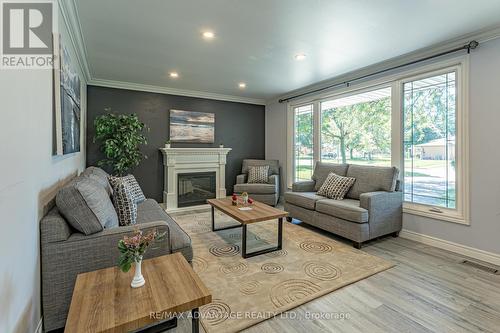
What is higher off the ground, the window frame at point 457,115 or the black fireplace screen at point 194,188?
the window frame at point 457,115

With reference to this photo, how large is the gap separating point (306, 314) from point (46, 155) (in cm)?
221

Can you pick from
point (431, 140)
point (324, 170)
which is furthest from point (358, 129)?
point (431, 140)

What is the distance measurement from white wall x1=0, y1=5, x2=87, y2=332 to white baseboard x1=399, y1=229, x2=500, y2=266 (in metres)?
3.97

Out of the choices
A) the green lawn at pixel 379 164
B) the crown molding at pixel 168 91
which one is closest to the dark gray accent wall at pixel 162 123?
the crown molding at pixel 168 91

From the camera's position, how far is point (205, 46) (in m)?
2.97

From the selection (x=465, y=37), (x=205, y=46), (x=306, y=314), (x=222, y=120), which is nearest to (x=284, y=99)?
(x=222, y=120)

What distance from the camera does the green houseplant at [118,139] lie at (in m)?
3.98

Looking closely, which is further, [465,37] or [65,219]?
[465,37]

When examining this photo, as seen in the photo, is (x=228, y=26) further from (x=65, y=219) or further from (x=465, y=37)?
(x=465, y=37)

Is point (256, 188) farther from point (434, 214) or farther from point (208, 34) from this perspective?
point (208, 34)

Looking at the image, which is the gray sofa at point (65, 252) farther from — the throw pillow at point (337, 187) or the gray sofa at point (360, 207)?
the throw pillow at point (337, 187)

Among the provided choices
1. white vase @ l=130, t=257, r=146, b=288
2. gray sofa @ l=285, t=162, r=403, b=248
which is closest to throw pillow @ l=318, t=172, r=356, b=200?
gray sofa @ l=285, t=162, r=403, b=248

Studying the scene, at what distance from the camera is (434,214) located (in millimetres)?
3068

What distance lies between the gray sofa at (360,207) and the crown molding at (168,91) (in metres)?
2.85
